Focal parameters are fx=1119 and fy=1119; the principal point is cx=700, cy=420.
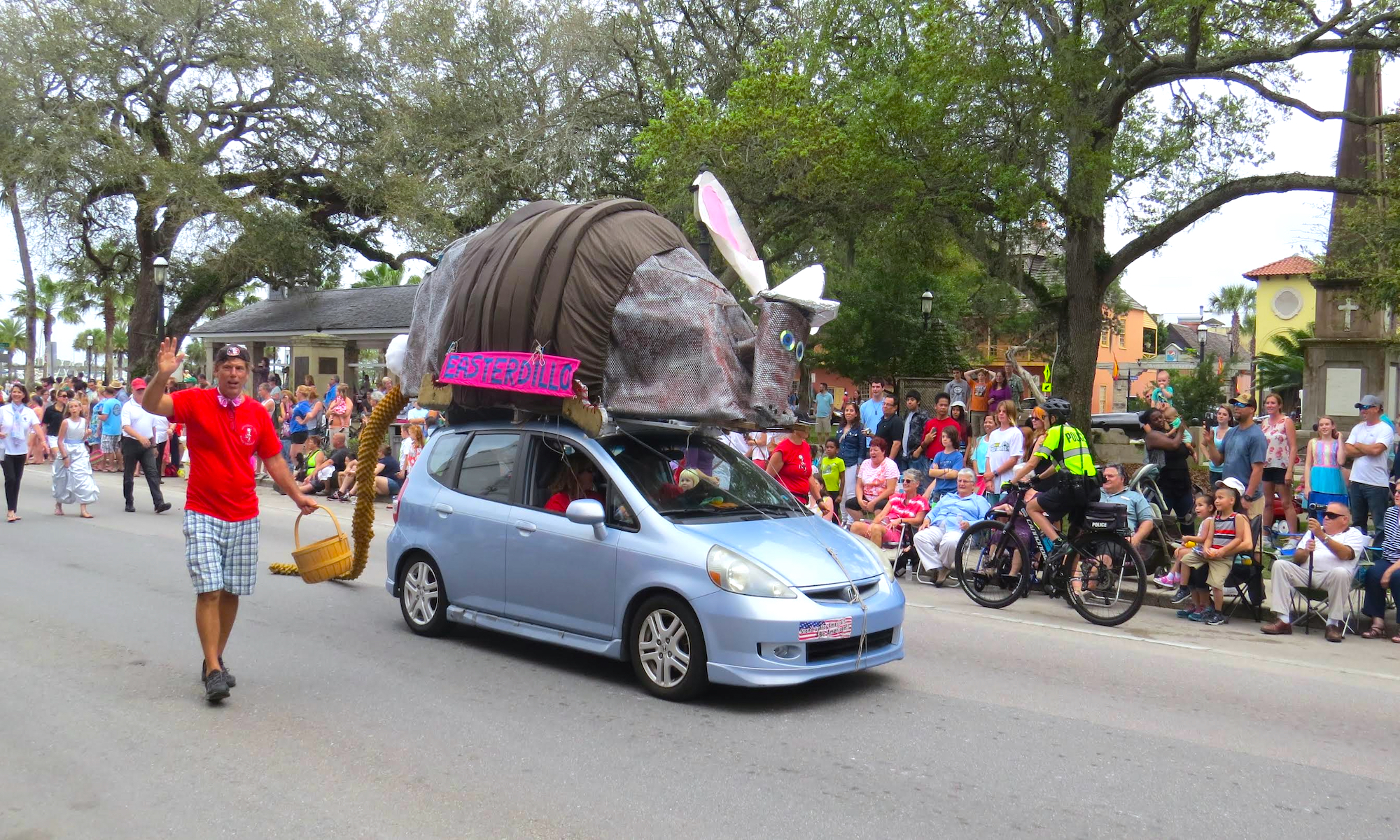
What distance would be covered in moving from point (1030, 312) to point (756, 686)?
40927 mm

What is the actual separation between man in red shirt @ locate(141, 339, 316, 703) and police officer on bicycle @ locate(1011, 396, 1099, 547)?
6.67 m

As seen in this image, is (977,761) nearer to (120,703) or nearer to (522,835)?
(522,835)

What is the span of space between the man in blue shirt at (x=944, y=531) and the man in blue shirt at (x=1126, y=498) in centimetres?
123

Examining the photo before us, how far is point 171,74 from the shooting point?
33875 mm

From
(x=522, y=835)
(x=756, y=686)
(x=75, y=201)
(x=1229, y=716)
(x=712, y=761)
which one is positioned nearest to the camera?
(x=522, y=835)

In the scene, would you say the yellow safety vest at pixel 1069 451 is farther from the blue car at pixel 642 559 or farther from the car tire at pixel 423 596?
the car tire at pixel 423 596

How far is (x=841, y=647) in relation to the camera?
6398 millimetres

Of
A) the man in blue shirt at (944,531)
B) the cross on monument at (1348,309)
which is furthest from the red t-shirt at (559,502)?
the cross on monument at (1348,309)

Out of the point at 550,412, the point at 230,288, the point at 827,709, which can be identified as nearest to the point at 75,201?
the point at 230,288

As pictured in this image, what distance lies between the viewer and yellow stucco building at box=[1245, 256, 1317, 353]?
52.6 metres

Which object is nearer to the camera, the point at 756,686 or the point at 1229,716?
the point at 756,686

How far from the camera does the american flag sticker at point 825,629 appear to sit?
6.12 meters

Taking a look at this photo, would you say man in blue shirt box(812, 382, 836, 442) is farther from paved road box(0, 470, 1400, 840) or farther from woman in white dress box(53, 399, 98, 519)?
paved road box(0, 470, 1400, 840)

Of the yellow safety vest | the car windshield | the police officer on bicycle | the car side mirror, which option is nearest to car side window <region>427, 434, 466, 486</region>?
the car windshield
